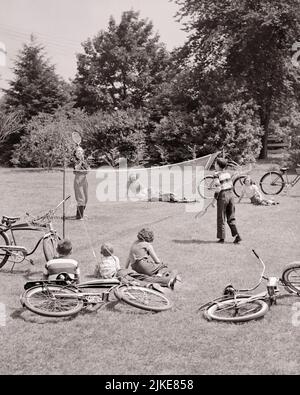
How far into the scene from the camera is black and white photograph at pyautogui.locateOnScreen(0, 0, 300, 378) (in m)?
7.08

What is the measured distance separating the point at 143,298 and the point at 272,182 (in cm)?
1375

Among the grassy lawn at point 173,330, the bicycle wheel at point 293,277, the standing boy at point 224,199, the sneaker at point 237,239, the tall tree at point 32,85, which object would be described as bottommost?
the grassy lawn at point 173,330

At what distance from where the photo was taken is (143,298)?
8.56 meters

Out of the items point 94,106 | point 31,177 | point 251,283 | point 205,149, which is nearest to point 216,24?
point 205,149

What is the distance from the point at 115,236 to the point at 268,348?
25.4 ft

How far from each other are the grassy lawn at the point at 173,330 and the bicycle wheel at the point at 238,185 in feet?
20.7

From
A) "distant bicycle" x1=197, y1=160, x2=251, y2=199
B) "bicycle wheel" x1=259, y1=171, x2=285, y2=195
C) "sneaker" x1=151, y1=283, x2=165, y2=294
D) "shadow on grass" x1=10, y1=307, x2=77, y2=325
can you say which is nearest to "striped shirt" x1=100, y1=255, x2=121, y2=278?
"sneaker" x1=151, y1=283, x2=165, y2=294

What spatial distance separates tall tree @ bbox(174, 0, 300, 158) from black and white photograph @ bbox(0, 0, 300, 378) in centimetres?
9

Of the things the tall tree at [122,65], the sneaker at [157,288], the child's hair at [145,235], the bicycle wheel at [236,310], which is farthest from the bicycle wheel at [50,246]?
the tall tree at [122,65]

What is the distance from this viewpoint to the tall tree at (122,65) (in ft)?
193

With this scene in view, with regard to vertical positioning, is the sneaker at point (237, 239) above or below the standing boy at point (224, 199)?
below

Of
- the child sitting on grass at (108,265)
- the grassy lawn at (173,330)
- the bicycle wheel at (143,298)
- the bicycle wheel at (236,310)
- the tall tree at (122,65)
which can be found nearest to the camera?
the grassy lawn at (173,330)

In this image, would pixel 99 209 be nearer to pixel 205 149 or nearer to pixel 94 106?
pixel 205 149

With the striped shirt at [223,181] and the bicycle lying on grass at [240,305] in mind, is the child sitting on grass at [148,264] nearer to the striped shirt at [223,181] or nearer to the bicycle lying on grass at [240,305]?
the bicycle lying on grass at [240,305]
